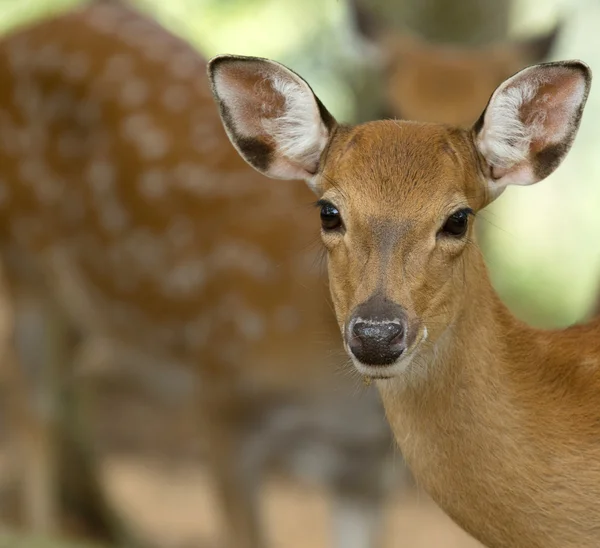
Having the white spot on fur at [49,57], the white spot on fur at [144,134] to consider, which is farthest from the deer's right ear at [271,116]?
the white spot on fur at [49,57]

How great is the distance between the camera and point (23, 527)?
20.8 ft

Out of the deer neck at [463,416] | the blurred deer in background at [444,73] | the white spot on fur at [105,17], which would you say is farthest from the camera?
the white spot on fur at [105,17]

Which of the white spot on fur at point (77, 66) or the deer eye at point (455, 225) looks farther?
the white spot on fur at point (77, 66)

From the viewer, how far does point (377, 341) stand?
2439mm

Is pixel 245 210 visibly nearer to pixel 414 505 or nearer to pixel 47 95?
pixel 47 95

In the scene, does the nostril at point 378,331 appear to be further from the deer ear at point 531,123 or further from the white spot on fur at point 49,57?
the white spot on fur at point 49,57

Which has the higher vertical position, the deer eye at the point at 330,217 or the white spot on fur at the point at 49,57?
the deer eye at the point at 330,217

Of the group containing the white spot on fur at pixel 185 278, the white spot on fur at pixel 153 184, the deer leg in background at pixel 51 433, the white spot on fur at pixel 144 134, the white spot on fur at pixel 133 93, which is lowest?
the deer leg in background at pixel 51 433

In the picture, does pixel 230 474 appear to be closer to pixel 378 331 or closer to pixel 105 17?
pixel 105 17

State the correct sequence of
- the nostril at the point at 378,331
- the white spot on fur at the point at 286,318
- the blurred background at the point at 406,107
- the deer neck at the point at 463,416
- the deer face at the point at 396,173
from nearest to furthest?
1. the nostril at the point at 378,331
2. the deer face at the point at 396,173
3. the deer neck at the point at 463,416
4. the white spot on fur at the point at 286,318
5. the blurred background at the point at 406,107

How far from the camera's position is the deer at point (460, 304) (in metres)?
2.62

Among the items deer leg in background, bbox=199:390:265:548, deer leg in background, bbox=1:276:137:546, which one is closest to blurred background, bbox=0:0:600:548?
deer leg in background, bbox=1:276:137:546

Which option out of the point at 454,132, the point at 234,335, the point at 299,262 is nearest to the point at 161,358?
the point at 234,335

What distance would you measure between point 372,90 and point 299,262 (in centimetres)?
171
